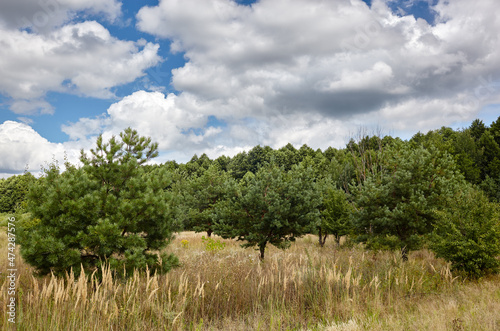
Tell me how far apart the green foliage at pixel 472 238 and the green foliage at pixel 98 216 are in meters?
8.35

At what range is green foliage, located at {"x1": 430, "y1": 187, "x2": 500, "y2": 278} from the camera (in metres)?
8.56

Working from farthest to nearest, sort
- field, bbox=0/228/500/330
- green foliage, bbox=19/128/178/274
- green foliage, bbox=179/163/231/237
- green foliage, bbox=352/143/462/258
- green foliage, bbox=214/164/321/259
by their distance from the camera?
green foliage, bbox=179/163/231/237 < green foliage, bbox=214/164/321/259 < green foliage, bbox=352/143/462/258 < green foliage, bbox=19/128/178/274 < field, bbox=0/228/500/330

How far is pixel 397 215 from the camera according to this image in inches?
452

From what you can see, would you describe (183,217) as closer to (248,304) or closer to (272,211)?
(272,211)

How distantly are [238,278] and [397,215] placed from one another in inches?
305

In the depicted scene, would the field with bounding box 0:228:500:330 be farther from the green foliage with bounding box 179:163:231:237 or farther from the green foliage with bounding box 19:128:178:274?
the green foliage with bounding box 179:163:231:237

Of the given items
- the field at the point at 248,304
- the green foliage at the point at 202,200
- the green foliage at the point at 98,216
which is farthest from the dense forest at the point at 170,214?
the green foliage at the point at 202,200

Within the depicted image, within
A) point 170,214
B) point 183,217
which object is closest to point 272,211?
point 183,217

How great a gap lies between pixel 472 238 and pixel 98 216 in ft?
34.6

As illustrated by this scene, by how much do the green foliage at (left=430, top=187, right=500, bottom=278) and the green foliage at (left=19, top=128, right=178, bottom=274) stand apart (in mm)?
8349

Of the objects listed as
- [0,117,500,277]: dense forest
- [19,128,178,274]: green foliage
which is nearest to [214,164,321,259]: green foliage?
[0,117,500,277]: dense forest

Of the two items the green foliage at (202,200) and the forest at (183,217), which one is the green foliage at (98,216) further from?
the green foliage at (202,200)

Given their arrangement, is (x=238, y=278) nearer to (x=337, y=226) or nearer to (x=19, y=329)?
(x=19, y=329)

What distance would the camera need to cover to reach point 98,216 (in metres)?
6.57
